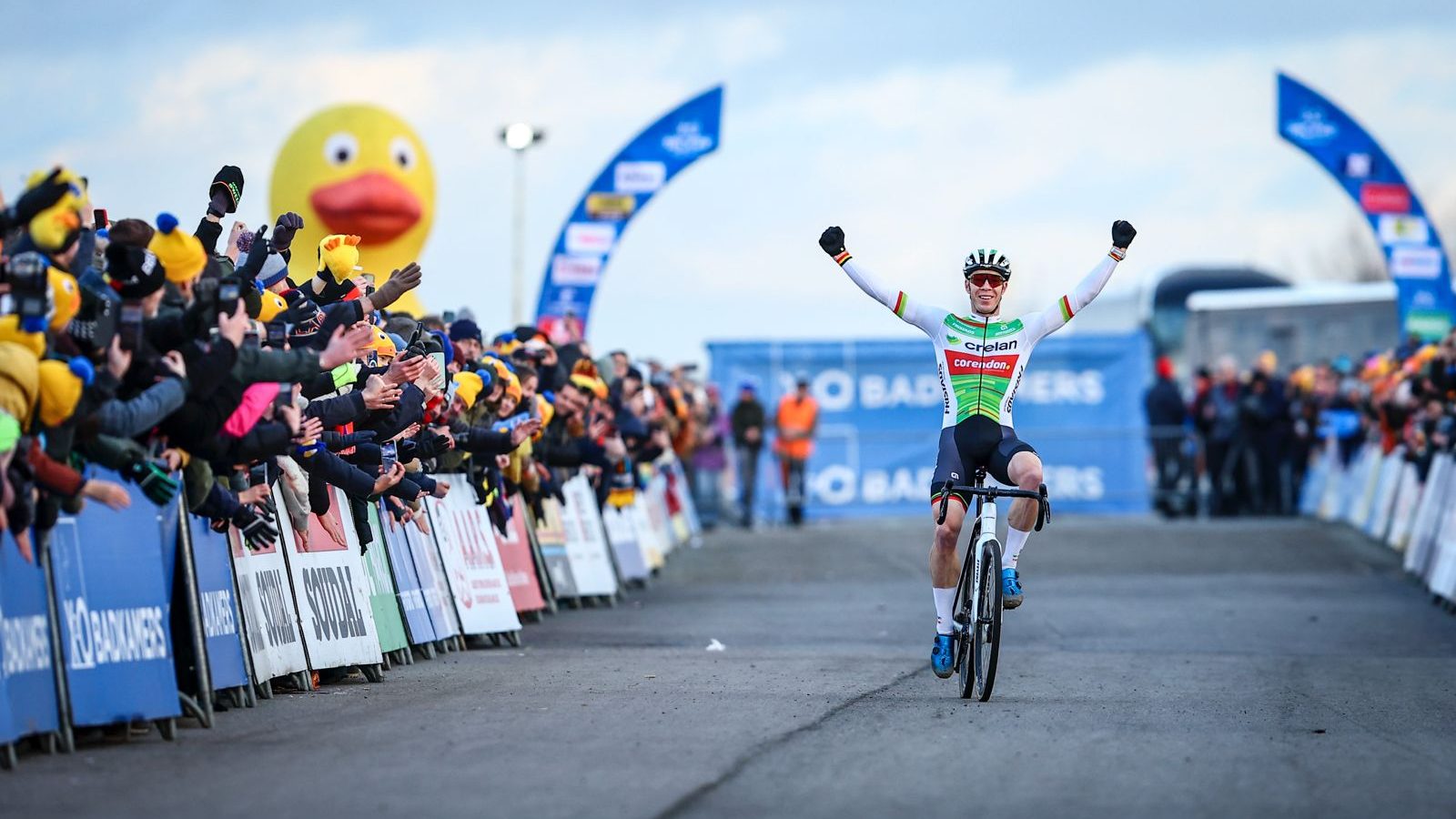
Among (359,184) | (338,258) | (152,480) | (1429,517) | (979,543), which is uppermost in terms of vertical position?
(359,184)

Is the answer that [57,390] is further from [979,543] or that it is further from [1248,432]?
[1248,432]

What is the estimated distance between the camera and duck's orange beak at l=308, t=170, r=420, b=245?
906 inches

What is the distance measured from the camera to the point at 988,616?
11.0 metres

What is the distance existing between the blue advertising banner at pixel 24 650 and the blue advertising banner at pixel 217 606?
1268 mm

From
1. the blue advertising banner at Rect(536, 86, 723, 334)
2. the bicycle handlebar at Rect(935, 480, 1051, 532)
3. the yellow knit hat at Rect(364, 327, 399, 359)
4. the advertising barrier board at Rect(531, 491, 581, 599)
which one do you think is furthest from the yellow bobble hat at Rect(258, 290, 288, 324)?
the blue advertising banner at Rect(536, 86, 723, 334)

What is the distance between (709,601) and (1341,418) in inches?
600

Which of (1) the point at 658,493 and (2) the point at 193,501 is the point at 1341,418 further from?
(2) the point at 193,501

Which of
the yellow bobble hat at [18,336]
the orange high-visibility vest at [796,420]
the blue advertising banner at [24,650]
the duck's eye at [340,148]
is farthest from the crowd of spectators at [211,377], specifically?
the orange high-visibility vest at [796,420]

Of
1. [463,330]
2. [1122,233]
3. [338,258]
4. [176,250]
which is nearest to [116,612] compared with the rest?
[176,250]

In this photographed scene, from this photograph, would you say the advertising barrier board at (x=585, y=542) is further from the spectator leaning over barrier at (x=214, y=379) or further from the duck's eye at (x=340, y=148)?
the duck's eye at (x=340, y=148)

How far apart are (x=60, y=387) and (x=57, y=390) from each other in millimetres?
17

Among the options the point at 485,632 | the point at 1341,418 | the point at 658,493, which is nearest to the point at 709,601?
the point at 485,632

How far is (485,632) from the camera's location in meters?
14.8

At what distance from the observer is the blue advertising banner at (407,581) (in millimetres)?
13438
